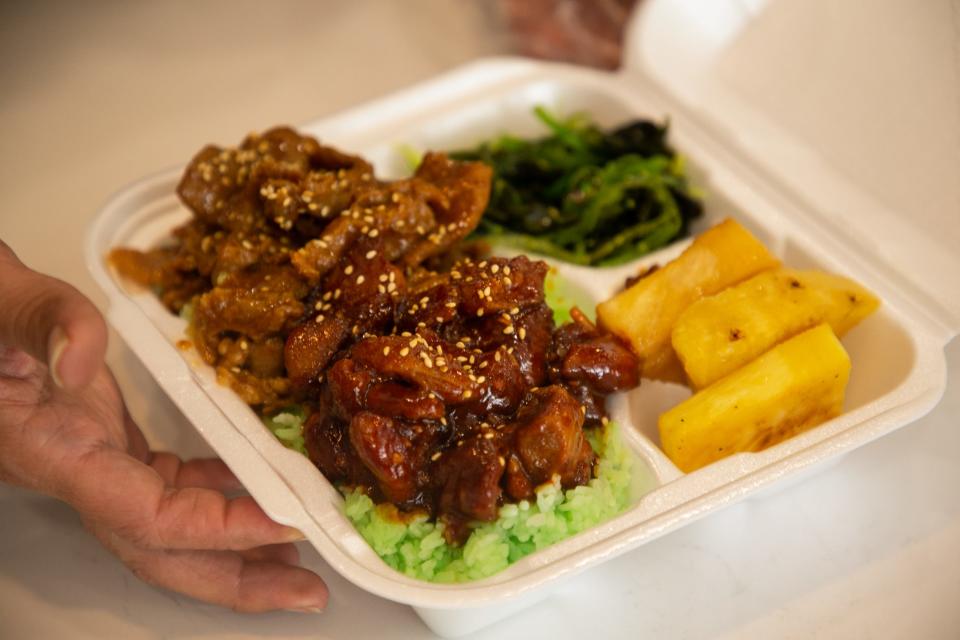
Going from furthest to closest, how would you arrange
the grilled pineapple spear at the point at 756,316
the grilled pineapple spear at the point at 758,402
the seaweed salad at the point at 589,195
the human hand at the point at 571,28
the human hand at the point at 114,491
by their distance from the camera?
the human hand at the point at 571,28
the seaweed salad at the point at 589,195
the grilled pineapple spear at the point at 756,316
the grilled pineapple spear at the point at 758,402
the human hand at the point at 114,491

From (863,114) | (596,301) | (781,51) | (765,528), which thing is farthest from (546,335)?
(781,51)

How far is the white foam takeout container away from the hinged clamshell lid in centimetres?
1

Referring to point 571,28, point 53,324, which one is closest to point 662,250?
point 53,324

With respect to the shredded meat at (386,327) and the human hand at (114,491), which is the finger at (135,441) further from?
the shredded meat at (386,327)

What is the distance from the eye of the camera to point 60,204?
407 cm

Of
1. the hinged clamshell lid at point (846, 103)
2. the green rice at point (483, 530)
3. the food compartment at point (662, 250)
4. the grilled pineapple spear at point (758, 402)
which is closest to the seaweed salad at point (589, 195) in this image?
the food compartment at point (662, 250)

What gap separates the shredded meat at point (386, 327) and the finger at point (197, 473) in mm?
320

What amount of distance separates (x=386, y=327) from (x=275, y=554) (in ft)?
2.42

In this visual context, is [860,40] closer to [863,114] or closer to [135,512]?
[863,114]

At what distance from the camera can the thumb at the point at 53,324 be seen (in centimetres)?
188

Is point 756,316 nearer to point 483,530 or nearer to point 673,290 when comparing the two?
point 673,290

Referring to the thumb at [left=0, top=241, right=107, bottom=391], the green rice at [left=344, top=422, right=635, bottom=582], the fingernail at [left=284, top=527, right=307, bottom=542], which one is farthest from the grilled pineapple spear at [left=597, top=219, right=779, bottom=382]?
the thumb at [left=0, top=241, right=107, bottom=391]

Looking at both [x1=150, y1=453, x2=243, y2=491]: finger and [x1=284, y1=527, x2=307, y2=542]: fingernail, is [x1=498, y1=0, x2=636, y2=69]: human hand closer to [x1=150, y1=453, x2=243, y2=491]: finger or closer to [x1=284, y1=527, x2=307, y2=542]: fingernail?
[x1=150, y1=453, x2=243, y2=491]: finger

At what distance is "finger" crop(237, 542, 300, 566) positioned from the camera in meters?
2.62
